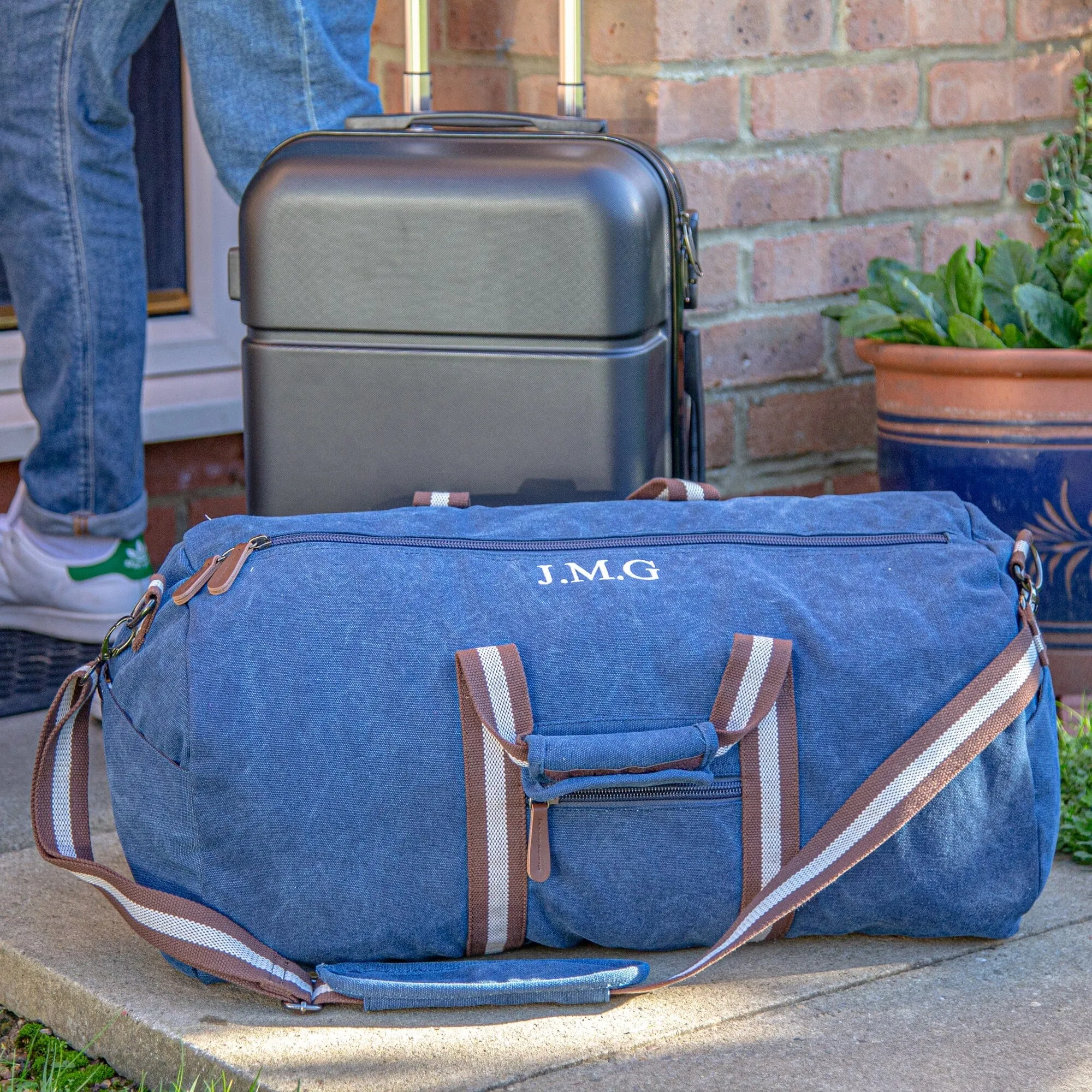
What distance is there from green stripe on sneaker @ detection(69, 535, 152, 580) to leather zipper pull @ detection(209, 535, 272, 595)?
0.83m

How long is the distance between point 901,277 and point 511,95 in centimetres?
58

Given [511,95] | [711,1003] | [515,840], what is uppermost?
[511,95]

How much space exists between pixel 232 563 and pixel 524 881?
1.09 ft

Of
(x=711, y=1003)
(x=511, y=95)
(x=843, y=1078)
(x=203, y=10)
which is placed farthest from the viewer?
(x=511, y=95)

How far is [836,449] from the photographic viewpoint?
2.19 metres

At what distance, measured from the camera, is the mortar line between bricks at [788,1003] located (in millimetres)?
1079

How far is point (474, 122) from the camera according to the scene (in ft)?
5.24

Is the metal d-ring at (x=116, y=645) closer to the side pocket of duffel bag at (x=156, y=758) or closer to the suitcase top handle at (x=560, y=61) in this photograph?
the side pocket of duffel bag at (x=156, y=758)

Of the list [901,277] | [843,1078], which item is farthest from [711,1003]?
[901,277]

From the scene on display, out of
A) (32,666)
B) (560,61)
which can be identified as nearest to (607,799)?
(560,61)

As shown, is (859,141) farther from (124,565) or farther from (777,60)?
(124,565)

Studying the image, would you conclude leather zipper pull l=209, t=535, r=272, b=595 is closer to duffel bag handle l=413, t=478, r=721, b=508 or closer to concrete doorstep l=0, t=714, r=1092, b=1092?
duffel bag handle l=413, t=478, r=721, b=508

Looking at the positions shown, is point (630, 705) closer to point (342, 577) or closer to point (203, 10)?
point (342, 577)

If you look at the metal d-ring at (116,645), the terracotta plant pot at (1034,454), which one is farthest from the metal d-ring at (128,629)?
the terracotta plant pot at (1034,454)
